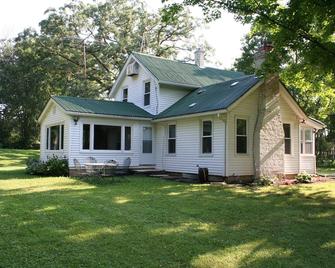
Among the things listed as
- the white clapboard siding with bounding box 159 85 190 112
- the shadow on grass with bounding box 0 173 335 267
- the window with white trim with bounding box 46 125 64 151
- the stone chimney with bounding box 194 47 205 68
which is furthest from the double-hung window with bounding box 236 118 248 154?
the stone chimney with bounding box 194 47 205 68

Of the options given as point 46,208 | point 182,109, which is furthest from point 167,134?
point 46,208

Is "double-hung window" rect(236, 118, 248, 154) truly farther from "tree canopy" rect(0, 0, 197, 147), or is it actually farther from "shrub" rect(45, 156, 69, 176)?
"tree canopy" rect(0, 0, 197, 147)

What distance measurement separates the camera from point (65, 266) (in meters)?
5.39

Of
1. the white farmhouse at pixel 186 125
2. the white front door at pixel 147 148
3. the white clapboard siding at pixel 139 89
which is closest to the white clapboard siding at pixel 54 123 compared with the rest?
the white farmhouse at pixel 186 125

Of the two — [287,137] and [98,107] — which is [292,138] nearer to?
[287,137]

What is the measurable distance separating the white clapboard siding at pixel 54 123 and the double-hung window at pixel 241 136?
7.74 metres

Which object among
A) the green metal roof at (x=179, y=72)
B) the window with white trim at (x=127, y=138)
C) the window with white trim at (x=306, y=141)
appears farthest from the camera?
the green metal roof at (x=179, y=72)

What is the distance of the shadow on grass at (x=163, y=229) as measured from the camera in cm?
593

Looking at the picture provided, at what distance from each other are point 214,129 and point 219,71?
34.3 feet

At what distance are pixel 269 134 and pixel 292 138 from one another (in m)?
2.53

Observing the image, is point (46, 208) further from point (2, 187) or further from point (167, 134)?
point (167, 134)

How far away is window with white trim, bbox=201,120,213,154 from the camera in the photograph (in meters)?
17.2

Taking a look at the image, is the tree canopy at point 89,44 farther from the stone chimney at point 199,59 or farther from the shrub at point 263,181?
the shrub at point 263,181

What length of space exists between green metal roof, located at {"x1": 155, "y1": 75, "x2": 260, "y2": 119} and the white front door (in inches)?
40.5
